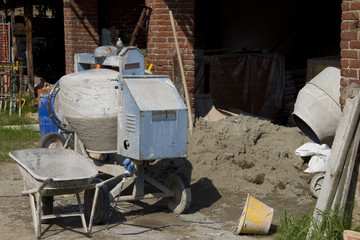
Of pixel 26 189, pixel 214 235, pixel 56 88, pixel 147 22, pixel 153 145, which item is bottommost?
pixel 214 235

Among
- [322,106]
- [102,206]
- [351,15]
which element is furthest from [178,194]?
[351,15]

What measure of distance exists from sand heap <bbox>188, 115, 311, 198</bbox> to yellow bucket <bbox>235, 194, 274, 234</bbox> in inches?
60.3

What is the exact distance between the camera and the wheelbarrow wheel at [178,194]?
21.0 ft

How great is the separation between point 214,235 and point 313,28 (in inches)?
391

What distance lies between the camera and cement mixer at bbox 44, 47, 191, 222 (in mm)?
6039

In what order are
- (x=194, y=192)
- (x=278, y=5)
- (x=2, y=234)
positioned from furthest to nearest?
1. (x=278, y=5)
2. (x=194, y=192)
3. (x=2, y=234)

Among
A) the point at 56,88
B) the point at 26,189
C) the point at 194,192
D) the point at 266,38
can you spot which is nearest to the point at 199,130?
the point at 194,192

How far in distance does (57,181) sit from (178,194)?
4.95ft

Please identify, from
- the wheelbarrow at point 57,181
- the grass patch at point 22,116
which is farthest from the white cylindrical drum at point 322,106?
the grass patch at point 22,116

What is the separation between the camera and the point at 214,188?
7.54m

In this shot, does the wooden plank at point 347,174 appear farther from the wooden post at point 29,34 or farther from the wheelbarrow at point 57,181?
the wooden post at point 29,34

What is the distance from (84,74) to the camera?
6.55 meters

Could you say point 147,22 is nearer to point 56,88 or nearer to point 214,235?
point 56,88

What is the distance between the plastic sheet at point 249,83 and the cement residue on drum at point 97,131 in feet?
18.8
